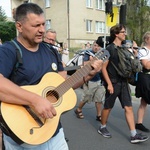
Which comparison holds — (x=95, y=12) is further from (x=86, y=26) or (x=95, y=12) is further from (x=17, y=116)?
(x=17, y=116)

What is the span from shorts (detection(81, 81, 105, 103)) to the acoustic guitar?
10.4 ft

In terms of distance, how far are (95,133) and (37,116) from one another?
9.50ft

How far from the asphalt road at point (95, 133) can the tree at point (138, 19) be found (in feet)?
85.7

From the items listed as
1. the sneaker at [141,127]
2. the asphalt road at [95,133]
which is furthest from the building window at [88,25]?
the sneaker at [141,127]

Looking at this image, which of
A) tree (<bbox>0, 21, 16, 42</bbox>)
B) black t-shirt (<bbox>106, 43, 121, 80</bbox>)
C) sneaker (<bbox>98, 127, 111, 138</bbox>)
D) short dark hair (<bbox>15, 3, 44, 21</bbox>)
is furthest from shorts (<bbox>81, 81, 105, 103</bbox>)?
tree (<bbox>0, 21, 16, 42</bbox>)

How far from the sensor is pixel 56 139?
2.13 meters

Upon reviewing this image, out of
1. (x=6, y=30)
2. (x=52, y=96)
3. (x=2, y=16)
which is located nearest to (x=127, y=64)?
(x=52, y=96)

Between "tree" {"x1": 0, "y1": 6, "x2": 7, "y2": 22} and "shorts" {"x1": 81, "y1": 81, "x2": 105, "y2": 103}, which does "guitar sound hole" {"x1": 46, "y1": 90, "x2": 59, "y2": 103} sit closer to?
"shorts" {"x1": 81, "y1": 81, "x2": 105, "y2": 103}

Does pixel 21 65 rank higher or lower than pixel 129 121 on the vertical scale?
higher

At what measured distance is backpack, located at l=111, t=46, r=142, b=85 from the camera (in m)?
4.01

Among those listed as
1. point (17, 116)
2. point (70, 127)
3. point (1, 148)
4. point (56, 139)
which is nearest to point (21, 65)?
point (17, 116)

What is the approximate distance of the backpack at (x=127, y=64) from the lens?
13.2 ft

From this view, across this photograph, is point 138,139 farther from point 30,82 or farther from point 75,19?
point 75,19

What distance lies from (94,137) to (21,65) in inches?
112
